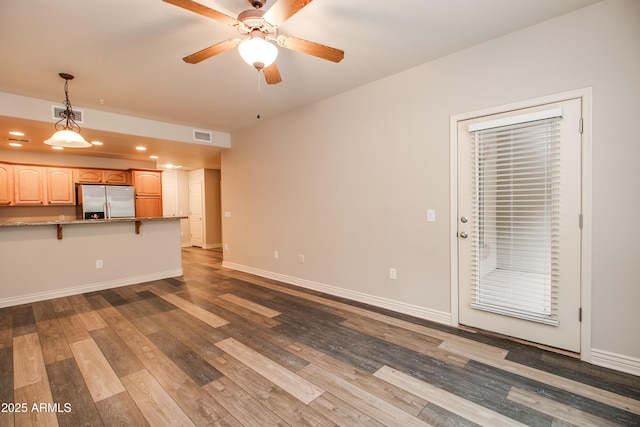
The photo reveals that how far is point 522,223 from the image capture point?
2.59 metres

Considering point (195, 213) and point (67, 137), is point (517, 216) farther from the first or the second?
point (195, 213)

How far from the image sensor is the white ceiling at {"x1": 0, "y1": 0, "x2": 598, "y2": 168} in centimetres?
220

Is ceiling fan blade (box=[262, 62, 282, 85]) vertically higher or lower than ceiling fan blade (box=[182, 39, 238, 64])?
lower

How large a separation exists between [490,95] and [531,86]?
0.31 meters

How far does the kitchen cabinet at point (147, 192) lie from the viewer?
6926 millimetres

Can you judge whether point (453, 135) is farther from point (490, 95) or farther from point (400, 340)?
point (400, 340)

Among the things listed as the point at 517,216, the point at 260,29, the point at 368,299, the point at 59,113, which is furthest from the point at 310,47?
the point at 59,113

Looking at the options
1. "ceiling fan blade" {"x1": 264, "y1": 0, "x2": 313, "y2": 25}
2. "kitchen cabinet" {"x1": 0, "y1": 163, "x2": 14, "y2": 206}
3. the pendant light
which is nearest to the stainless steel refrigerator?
"kitchen cabinet" {"x1": 0, "y1": 163, "x2": 14, "y2": 206}

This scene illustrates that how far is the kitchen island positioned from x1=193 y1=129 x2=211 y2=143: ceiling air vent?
1.50 metres

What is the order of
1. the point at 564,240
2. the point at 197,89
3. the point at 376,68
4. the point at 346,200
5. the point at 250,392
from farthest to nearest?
the point at 346,200, the point at 197,89, the point at 376,68, the point at 564,240, the point at 250,392

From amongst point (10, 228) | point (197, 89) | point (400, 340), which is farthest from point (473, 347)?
point (10, 228)

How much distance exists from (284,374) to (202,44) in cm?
287

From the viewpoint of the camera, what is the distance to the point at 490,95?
271cm

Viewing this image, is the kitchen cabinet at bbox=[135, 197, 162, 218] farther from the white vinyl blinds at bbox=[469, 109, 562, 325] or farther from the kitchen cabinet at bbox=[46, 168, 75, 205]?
the white vinyl blinds at bbox=[469, 109, 562, 325]
